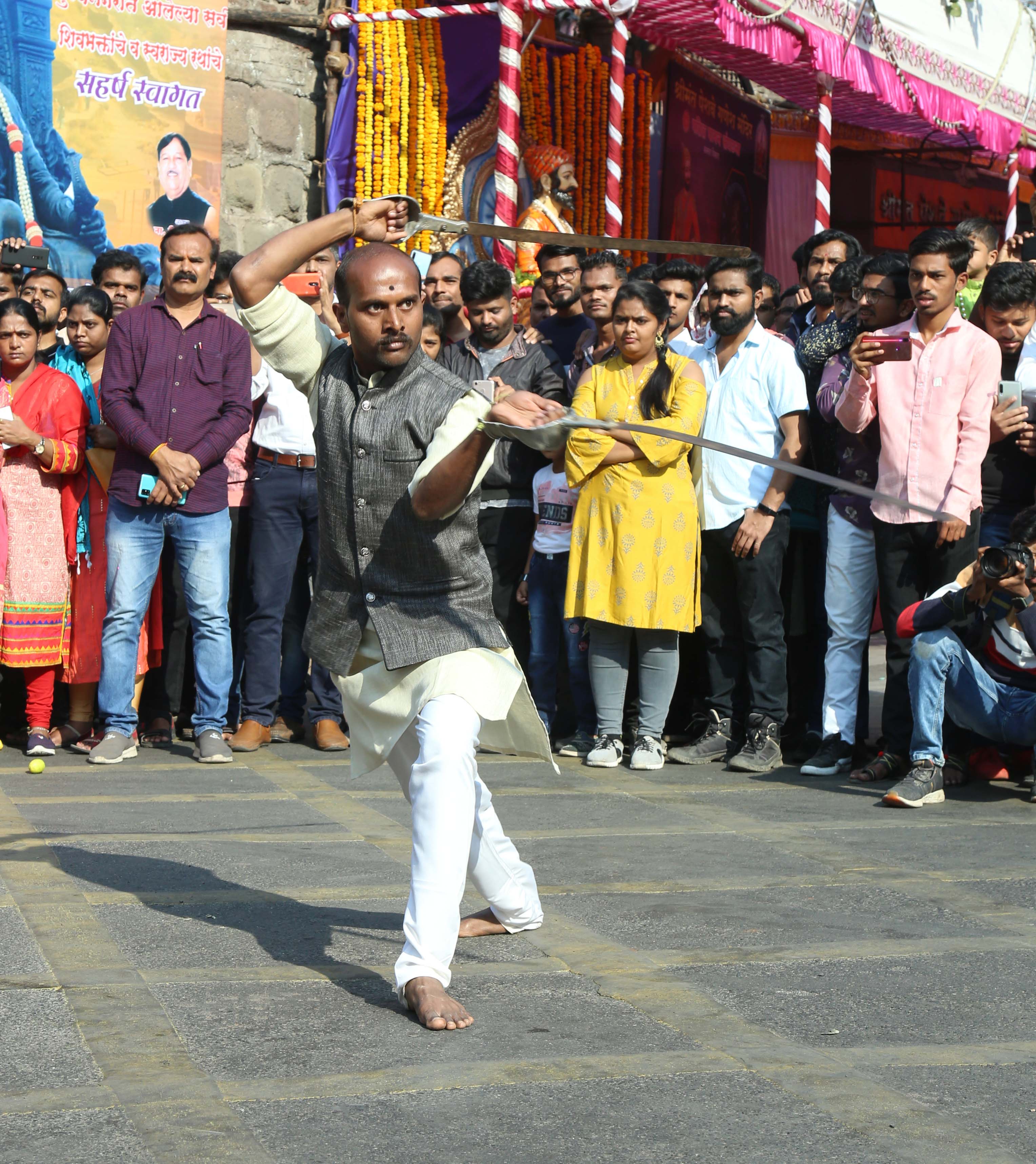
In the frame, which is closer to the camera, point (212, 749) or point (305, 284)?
point (212, 749)

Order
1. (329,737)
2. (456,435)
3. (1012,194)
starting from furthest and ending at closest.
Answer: (1012,194) < (329,737) < (456,435)

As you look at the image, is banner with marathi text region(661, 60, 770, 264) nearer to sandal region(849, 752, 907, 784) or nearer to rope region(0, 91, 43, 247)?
rope region(0, 91, 43, 247)

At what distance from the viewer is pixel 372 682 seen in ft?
13.2

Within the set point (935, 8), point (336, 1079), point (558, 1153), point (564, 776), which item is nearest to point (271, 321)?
point (336, 1079)

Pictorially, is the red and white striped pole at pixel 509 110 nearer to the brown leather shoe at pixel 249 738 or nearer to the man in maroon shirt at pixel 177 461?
the man in maroon shirt at pixel 177 461

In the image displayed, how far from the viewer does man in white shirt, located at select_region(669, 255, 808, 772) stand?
7066mm

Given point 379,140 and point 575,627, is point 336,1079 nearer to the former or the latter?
point 575,627

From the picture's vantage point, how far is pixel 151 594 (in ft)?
23.2

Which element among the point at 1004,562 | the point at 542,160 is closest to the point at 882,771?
the point at 1004,562

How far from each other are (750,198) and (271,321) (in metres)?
12.3

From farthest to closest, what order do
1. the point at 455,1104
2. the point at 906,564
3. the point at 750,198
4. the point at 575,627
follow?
the point at 750,198
the point at 575,627
the point at 906,564
the point at 455,1104

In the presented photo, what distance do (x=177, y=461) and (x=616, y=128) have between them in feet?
19.7

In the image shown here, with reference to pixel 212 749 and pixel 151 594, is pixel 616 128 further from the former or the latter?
pixel 212 749

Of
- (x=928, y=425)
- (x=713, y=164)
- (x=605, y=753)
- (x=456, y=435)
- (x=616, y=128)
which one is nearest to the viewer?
(x=456, y=435)
